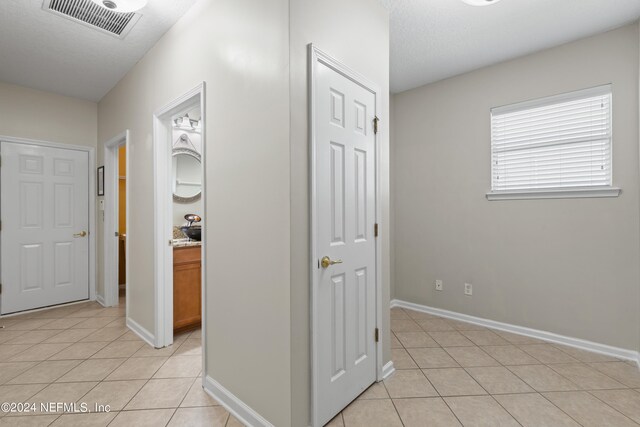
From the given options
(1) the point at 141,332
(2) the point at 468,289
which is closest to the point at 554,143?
(2) the point at 468,289

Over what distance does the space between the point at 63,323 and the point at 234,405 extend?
2.66 meters

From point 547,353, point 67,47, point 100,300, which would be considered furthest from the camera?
point 100,300

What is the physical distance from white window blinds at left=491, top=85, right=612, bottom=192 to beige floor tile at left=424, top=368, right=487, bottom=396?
181 centimetres

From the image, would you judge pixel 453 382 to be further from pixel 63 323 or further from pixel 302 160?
A: pixel 63 323

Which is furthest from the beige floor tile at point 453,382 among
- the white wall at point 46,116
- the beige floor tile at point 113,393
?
the white wall at point 46,116

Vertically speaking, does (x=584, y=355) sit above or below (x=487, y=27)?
below

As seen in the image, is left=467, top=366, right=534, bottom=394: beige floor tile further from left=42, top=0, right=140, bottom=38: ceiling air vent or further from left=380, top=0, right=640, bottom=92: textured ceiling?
left=42, top=0, right=140, bottom=38: ceiling air vent

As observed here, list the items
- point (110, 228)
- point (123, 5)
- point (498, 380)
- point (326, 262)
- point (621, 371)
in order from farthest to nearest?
point (110, 228), point (621, 371), point (498, 380), point (123, 5), point (326, 262)

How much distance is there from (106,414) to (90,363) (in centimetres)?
80

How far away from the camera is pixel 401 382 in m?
2.12

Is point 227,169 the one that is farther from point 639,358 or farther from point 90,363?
point 639,358

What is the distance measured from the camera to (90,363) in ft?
7.83

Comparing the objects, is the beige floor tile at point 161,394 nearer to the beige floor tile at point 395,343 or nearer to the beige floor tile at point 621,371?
the beige floor tile at point 395,343

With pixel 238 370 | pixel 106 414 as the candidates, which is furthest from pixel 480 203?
pixel 106 414
